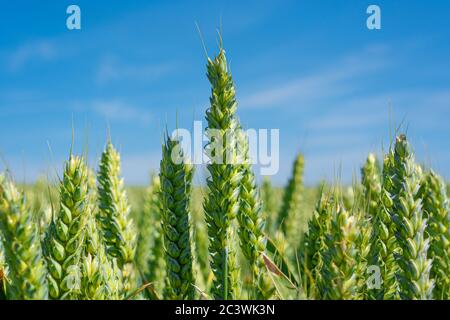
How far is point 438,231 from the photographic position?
2.54 meters

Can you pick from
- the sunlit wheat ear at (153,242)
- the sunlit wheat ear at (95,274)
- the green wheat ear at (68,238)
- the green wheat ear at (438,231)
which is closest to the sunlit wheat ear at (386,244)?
the green wheat ear at (438,231)

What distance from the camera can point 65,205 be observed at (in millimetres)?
2207

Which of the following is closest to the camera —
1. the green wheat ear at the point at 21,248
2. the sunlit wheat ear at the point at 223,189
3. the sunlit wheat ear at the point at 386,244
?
the green wheat ear at the point at 21,248

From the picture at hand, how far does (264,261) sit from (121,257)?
0.97m

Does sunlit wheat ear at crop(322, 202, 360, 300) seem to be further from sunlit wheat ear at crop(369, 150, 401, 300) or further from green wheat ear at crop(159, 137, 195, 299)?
green wheat ear at crop(159, 137, 195, 299)

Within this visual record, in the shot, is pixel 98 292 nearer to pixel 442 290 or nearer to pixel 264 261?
pixel 264 261

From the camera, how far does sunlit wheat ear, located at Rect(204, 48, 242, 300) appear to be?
8.20 feet

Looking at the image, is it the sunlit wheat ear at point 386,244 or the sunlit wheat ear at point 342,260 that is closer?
the sunlit wheat ear at point 342,260

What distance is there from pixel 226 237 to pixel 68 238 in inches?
30.9

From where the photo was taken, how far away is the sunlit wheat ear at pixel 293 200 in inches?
215

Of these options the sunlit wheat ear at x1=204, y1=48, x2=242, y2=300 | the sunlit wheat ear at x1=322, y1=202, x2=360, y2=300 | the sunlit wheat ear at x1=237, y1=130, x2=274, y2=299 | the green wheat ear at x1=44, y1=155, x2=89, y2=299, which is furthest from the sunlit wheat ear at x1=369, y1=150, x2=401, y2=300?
the green wheat ear at x1=44, y1=155, x2=89, y2=299

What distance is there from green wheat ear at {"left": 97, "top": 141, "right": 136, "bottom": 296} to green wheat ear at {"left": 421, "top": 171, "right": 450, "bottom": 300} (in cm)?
169

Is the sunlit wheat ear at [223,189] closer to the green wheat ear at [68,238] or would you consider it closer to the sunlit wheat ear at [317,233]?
the sunlit wheat ear at [317,233]

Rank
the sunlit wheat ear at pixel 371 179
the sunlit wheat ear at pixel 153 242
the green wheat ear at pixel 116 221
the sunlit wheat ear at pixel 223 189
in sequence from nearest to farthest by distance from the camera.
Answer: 1. the sunlit wheat ear at pixel 223 189
2. the green wheat ear at pixel 116 221
3. the sunlit wheat ear at pixel 371 179
4. the sunlit wheat ear at pixel 153 242
